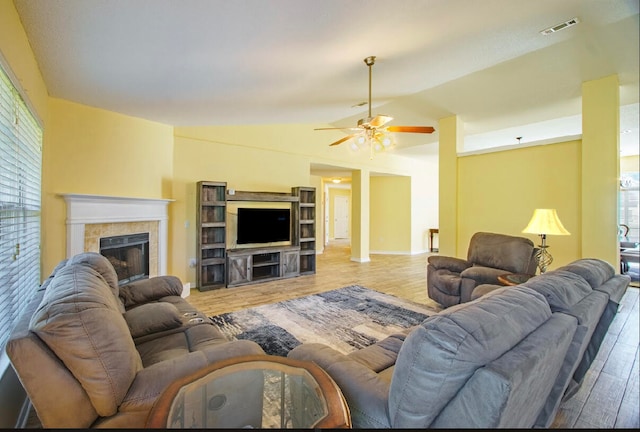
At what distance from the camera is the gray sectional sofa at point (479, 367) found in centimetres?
86

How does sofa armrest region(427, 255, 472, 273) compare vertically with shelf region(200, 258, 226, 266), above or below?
above

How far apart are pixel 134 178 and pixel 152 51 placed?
1.99 meters

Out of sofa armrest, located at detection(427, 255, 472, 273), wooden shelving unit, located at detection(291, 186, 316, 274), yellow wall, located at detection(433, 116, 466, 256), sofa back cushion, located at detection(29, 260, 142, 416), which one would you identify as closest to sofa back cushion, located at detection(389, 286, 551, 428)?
sofa back cushion, located at detection(29, 260, 142, 416)

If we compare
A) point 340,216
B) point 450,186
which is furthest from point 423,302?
point 340,216

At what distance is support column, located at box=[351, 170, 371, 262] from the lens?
23.1ft

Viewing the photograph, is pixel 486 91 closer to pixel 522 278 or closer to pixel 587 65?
pixel 587 65

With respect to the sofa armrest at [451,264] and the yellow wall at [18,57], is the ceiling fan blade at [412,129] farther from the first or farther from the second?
the yellow wall at [18,57]

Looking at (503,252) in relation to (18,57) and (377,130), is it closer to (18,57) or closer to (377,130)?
(377,130)

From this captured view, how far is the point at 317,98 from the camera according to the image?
3.74m

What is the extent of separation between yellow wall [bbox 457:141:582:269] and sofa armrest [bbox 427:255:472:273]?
3.28 feet

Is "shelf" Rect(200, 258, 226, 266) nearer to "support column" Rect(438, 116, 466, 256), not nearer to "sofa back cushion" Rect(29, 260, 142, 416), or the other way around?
"sofa back cushion" Rect(29, 260, 142, 416)

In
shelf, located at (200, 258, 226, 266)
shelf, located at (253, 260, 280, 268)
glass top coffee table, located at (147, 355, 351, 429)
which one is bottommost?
shelf, located at (253, 260, 280, 268)

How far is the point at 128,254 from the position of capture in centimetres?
360

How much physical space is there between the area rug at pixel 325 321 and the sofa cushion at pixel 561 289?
1.62m
